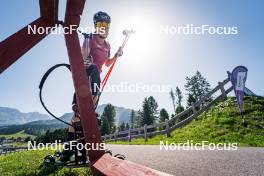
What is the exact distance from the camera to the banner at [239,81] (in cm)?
1078

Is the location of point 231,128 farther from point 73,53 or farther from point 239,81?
point 73,53

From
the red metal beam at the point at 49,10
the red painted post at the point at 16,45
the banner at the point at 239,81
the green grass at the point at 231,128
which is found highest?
the banner at the point at 239,81

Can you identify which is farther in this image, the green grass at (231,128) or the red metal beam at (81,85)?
the green grass at (231,128)

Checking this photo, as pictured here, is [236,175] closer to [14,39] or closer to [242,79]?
[14,39]

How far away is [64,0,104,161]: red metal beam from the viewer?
2100 millimetres

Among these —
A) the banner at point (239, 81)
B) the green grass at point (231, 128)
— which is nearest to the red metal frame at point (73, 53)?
the green grass at point (231, 128)

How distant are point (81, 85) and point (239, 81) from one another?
10047 millimetres

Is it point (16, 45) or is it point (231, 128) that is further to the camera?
point (231, 128)

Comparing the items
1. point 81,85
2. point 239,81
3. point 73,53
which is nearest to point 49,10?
point 73,53

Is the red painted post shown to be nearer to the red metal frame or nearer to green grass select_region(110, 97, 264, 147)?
→ the red metal frame

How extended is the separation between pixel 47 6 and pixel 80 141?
1.68 meters

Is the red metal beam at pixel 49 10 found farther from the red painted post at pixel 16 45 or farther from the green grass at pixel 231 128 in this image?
the green grass at pixel 231 128

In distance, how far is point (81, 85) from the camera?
2.16m

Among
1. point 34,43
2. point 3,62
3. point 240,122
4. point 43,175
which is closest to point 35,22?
point 34,43
